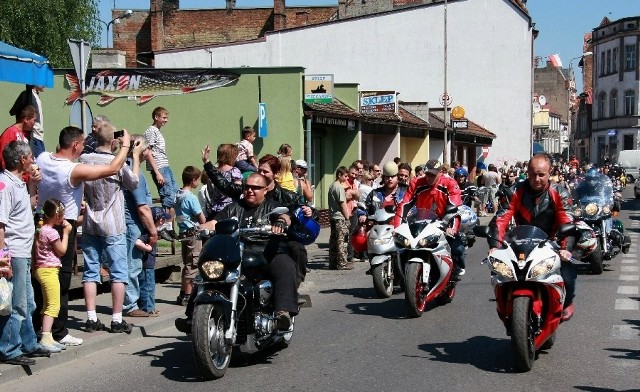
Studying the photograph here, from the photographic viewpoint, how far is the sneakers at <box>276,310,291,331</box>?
834cm

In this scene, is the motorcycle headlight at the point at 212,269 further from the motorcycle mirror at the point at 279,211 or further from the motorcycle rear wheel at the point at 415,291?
the motorcycle rear wheel at the point at 415,291

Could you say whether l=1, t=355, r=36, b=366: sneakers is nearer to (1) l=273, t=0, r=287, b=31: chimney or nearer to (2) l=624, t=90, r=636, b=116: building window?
(1) l=273, t=0, r=287, b=31: chimney

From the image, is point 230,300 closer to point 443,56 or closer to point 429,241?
point 429,241

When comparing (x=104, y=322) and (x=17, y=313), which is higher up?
(x=17, y=313)

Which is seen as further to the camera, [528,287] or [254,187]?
[254,187]

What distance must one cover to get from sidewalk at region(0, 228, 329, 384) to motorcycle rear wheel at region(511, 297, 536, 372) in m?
3.78

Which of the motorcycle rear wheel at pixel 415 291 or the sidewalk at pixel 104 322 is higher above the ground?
the motorcycle rear wheel at pixel 415 291

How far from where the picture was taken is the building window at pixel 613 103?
3986 inches

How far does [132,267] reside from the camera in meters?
10.3

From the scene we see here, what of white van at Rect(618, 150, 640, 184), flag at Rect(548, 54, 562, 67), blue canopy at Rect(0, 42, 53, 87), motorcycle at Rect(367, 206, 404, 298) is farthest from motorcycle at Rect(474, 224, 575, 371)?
flag at Rect(548, 54, 562, 67)

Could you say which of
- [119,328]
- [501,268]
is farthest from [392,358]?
[119,328]

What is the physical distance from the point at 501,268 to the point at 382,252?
15.1 ft

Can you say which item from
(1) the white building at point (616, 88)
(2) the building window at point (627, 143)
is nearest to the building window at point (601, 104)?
(1) the white building at point (616, 88)

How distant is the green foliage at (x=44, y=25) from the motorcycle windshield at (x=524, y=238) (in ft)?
120
